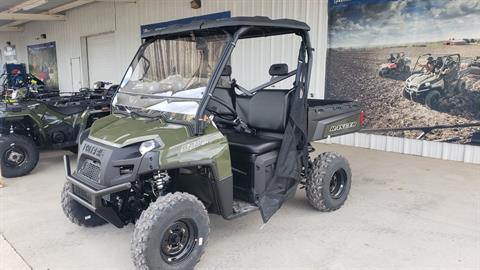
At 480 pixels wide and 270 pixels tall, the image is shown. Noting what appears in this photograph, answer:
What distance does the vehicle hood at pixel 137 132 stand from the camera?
2.46m

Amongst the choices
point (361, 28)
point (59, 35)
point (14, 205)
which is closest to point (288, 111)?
point (14, 205)

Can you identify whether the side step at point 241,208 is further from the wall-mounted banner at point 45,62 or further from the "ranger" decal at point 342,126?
the wall-mounted banner at point 45,62

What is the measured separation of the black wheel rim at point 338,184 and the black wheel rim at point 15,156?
13.2ft

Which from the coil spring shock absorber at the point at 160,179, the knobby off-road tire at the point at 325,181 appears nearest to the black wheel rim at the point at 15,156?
the coil spring shock absorber at the point at 160,179

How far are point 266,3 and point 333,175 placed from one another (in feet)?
15.5

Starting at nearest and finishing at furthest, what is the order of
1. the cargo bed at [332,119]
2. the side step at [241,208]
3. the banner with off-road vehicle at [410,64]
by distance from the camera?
1. the side step at [241,208]
2. the cargo bed at [332,119]
3. the banner with off-road vehicle at [410,64]

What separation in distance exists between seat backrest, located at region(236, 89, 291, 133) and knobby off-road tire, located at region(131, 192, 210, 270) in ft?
3.81

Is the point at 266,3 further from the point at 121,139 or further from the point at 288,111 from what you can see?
the point at 121,139

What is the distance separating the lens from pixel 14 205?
3.93 m

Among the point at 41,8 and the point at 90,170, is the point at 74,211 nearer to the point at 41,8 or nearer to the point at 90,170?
the point at 90,170

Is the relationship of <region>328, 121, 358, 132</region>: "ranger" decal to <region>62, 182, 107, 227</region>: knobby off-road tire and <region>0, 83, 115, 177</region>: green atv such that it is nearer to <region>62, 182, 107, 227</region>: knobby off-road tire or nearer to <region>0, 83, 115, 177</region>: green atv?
<region>62, 182, 107, 227</region>: knobby off-road tire

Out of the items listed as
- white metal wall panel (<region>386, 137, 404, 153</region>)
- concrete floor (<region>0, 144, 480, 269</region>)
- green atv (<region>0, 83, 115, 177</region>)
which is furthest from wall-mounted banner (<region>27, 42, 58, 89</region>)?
white metal wall panel (<region>386, 137, 404, 153</region>)

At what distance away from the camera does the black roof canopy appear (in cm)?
266

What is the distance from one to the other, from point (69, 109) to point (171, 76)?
3.33 meters
